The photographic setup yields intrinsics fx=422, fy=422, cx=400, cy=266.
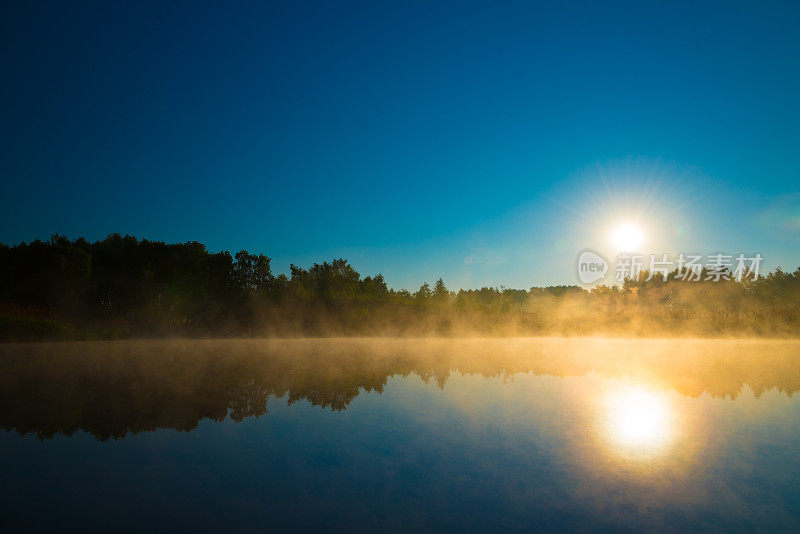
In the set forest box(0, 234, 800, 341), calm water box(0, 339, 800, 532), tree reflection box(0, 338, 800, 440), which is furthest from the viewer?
forest box(0, 234, 800, 341)

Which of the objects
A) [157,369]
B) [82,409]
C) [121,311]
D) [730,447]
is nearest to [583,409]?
[730,447]

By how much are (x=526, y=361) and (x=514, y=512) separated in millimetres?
12213

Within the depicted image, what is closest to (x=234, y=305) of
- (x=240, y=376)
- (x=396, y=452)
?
(x=240, y=376)

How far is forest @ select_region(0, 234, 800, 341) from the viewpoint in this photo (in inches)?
1025

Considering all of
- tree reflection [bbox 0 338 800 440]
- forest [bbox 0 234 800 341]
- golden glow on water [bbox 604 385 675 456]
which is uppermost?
forest [bbox 0 234 800 341]

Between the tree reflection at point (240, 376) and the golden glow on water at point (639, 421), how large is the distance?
166cm

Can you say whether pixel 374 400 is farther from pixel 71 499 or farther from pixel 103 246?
pixel 103 246

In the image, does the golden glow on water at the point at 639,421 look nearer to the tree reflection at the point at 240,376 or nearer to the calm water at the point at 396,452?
the calm water at the point at 396,452

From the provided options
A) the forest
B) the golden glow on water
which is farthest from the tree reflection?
the forest

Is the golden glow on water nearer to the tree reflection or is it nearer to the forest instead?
the tree reflection

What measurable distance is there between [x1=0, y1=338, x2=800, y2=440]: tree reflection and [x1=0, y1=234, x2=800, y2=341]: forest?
28.2 ft

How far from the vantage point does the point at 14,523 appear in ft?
12.3

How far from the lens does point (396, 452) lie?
18.7 ft

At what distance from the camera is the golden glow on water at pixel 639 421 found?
6.08 meters
